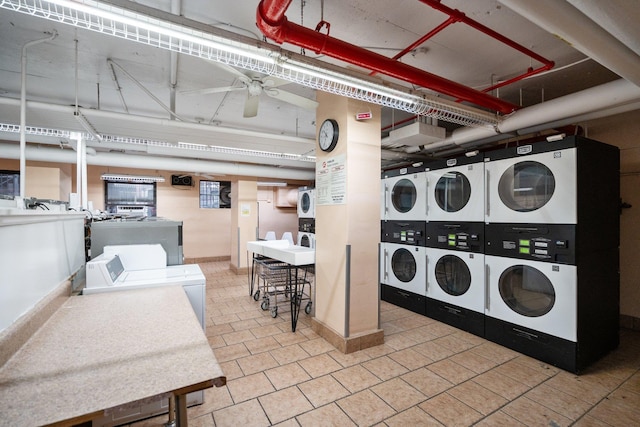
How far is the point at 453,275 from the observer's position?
11.8 ft

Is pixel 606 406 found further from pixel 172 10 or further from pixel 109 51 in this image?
pixel 109 51

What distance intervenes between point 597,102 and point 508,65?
83cm

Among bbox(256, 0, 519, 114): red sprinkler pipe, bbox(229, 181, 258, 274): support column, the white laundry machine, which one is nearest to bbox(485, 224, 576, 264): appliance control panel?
bbox(256, 0, 519, 114): red sprinkler pipe

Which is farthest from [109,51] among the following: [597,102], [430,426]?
[597,102]

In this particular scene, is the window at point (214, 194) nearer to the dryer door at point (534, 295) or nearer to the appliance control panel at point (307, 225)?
the appliance control panel at point (307, 225)

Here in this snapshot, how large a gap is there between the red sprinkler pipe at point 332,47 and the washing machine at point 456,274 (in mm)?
1537

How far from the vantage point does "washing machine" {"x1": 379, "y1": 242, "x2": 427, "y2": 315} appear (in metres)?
3.89

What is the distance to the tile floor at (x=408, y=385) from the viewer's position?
1979mm

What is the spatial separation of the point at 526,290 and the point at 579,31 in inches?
91.0

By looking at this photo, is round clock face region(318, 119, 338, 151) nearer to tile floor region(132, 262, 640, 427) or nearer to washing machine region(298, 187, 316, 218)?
tile floor region(132, 262, 640, 427)

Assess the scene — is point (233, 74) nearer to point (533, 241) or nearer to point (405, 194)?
point (405, 194)

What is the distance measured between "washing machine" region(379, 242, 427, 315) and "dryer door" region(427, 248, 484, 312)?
0.13 meters

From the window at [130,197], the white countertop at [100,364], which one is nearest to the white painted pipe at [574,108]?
the white countertop at [100,364]

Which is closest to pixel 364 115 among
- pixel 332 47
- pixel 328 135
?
pixel 328 135
